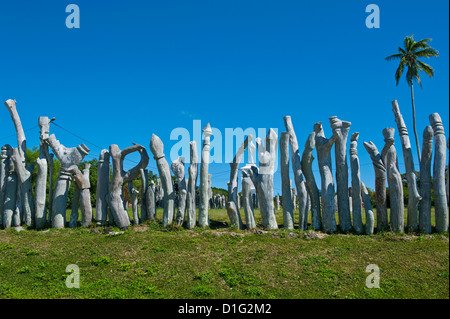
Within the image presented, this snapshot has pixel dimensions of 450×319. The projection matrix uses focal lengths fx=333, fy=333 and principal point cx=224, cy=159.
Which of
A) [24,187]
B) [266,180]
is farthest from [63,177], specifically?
[266,180]

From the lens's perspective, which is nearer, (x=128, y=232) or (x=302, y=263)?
(x=302, y=263)

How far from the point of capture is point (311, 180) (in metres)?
11.1

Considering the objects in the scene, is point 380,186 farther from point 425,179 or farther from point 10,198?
point 10,198

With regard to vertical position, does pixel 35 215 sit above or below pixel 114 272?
above

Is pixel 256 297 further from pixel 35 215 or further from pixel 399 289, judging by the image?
pixel 35 215

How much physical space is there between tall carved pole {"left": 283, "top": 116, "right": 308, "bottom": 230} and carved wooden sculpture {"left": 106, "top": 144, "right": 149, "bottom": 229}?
5190 mm

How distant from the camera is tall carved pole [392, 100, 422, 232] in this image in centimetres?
1023

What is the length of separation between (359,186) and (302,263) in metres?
3.79

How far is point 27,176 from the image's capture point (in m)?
12.6

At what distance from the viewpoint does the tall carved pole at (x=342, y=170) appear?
35.1ft
